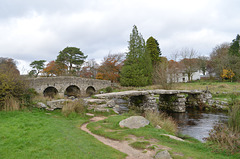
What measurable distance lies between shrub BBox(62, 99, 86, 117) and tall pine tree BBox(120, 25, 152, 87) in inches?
891

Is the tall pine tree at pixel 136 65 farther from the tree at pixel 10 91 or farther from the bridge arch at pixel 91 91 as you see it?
the tree at pixel 10 91

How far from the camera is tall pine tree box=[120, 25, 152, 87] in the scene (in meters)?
32.8

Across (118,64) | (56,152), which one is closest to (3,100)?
(56,152)

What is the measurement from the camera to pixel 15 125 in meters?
6.61

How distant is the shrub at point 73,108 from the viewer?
978 cm

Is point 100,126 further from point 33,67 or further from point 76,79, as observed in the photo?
point 33,67

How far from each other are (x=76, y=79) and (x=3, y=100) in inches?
747

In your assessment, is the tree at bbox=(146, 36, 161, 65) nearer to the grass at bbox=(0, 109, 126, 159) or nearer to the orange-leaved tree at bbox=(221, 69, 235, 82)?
the orange-leaved tree at bbox=(221, 69, 235, 82)

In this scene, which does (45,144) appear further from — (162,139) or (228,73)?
(228,73)

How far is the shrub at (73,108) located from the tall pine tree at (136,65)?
74.2 feet

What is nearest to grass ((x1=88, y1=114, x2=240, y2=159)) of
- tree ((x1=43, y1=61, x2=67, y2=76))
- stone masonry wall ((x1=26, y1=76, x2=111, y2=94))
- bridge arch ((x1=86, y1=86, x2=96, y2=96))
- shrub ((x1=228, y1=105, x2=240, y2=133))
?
shrub ((x1=228, y1=105, x2=240, y2=133))

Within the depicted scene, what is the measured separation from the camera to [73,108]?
10.1 meters

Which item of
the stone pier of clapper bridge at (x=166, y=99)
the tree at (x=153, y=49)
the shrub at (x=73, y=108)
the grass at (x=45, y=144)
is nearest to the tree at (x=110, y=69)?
the tree at (x=153, y=49)

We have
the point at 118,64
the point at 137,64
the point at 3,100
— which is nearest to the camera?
the point at 3,100
